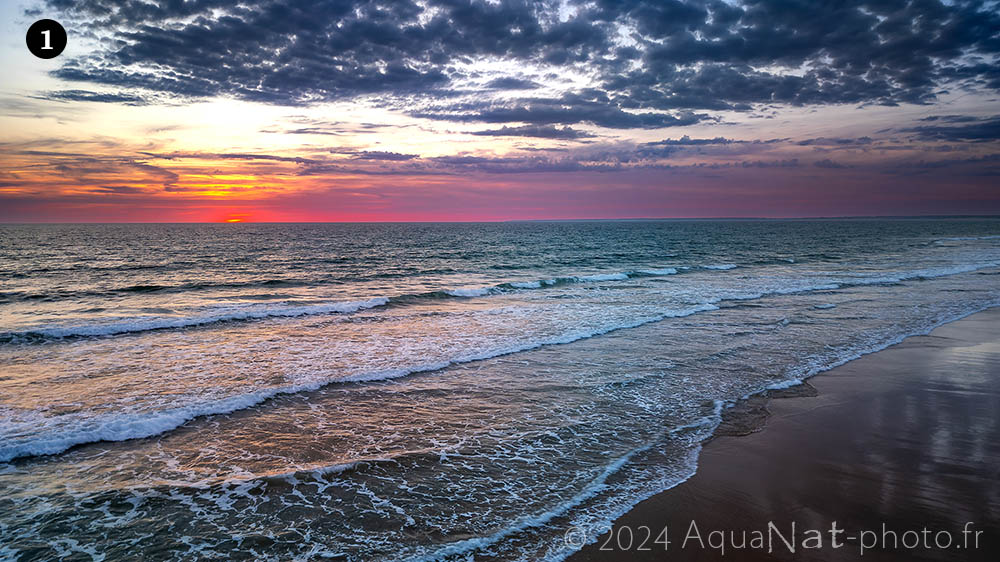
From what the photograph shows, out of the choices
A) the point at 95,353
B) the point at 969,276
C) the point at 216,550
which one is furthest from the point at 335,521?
the point at 969,276

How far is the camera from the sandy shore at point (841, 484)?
523cm

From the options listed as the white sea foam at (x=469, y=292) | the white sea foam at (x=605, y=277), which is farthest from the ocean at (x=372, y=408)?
the white sea foam at (x=605, y=277)

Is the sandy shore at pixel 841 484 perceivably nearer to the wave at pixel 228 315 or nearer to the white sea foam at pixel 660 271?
the wave at pixel 228 315

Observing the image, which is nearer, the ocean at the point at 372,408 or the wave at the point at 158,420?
the ocean at the point at 372,408

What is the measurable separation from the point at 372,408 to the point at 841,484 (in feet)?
24.3

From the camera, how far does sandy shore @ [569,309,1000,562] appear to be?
5.23 metres

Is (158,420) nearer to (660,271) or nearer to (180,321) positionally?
(180,321)

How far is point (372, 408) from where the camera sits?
9.60 m

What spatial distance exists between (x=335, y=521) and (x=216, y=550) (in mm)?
1170

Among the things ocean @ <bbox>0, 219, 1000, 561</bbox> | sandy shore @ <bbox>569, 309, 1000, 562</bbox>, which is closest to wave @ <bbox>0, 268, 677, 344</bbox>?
ocean @ <bbox>0, 219, 1000, 561</bbox>

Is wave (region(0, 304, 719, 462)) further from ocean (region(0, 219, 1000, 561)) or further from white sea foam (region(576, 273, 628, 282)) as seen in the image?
white sea foam (region(576, 273, 628, 282))

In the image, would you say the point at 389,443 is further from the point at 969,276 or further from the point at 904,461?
the point at 969,276

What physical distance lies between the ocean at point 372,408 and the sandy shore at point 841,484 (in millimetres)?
557

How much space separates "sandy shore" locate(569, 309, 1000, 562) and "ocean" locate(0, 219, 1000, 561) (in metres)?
0.56
